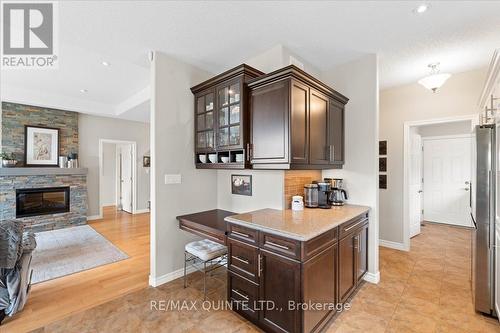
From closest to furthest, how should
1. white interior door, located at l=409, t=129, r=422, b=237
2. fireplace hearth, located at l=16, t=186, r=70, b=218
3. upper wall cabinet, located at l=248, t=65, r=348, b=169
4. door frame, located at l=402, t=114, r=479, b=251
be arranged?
upper wall cabinet, located at l=248, t=65, r=348, b=169
door frame, located at l=402, t=114, r=479, b=251
white interior door, located at l=409, t=129, r=422, b=237
fireplace hearth, located at l=16, t=186, r=70, b=218

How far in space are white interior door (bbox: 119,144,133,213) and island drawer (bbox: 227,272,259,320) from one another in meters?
5.77

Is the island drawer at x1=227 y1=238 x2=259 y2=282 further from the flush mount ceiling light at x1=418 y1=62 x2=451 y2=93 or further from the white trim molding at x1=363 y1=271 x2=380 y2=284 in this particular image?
the flush mount ceiling light at x1=418 y1=62 x2=451 y2=93

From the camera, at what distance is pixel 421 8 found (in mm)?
1998

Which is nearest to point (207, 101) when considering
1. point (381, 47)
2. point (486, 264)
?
point (381, 47)

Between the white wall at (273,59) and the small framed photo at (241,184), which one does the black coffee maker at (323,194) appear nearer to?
the small framed photo at (241,184)

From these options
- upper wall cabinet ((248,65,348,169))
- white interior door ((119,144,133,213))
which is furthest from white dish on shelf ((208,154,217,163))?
white interior door ((119,144,133,213))

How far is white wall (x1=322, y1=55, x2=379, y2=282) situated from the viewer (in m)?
2.84

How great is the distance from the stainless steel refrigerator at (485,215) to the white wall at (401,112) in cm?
168

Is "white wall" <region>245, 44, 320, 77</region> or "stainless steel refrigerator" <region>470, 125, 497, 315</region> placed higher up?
"white wall" <region>245, 44, 320, 77</region>

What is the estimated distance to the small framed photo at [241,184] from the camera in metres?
2.96

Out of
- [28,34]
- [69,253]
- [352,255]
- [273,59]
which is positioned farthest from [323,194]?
[69,253]

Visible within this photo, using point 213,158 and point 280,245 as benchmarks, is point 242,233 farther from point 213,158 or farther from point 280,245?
point 213,158

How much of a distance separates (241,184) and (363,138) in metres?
1.73

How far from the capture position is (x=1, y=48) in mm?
2730
